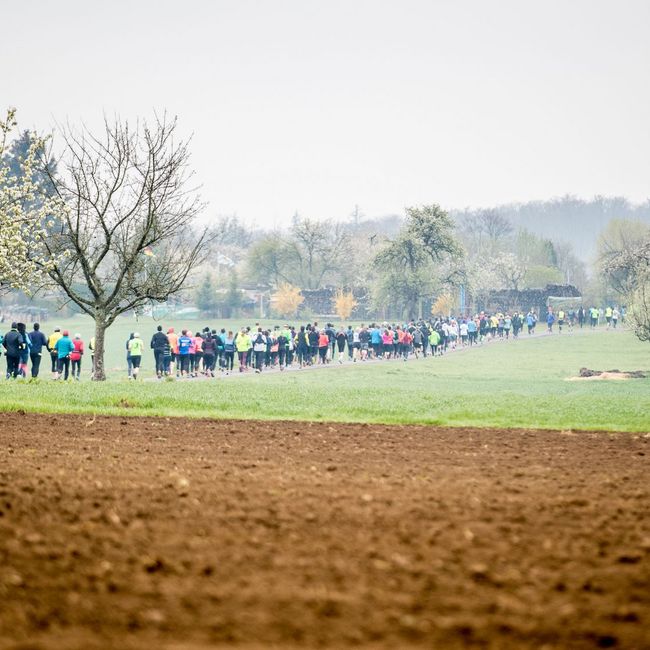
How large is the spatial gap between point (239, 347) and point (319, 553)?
3732 cm

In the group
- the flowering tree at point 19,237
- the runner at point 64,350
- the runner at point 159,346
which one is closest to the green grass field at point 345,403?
the flowering tree at point 19,237

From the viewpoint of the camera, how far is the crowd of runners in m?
34.7

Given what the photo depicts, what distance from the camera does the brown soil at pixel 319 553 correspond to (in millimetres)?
5695

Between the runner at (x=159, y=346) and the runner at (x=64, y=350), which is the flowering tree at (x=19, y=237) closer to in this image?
the runner at (x=64, y=350)

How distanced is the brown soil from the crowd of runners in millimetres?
21628

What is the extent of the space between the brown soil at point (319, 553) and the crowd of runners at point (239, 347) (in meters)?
21.6

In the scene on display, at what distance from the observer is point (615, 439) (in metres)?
17.7

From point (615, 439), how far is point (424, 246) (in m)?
66.1

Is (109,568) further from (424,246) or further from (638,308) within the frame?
(424,246)

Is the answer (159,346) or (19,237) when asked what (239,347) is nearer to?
(159,346)

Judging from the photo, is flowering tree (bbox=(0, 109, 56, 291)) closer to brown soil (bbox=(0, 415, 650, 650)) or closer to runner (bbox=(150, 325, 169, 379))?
runner (bbox=(150, 325, 169, 379))

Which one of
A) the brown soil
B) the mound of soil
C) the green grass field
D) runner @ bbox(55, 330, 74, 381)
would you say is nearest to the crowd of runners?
runner @ bbox(55, 330, 74, 381)

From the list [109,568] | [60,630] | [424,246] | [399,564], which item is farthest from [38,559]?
[424,246]

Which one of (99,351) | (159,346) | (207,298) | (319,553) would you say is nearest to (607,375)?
(159,346)
